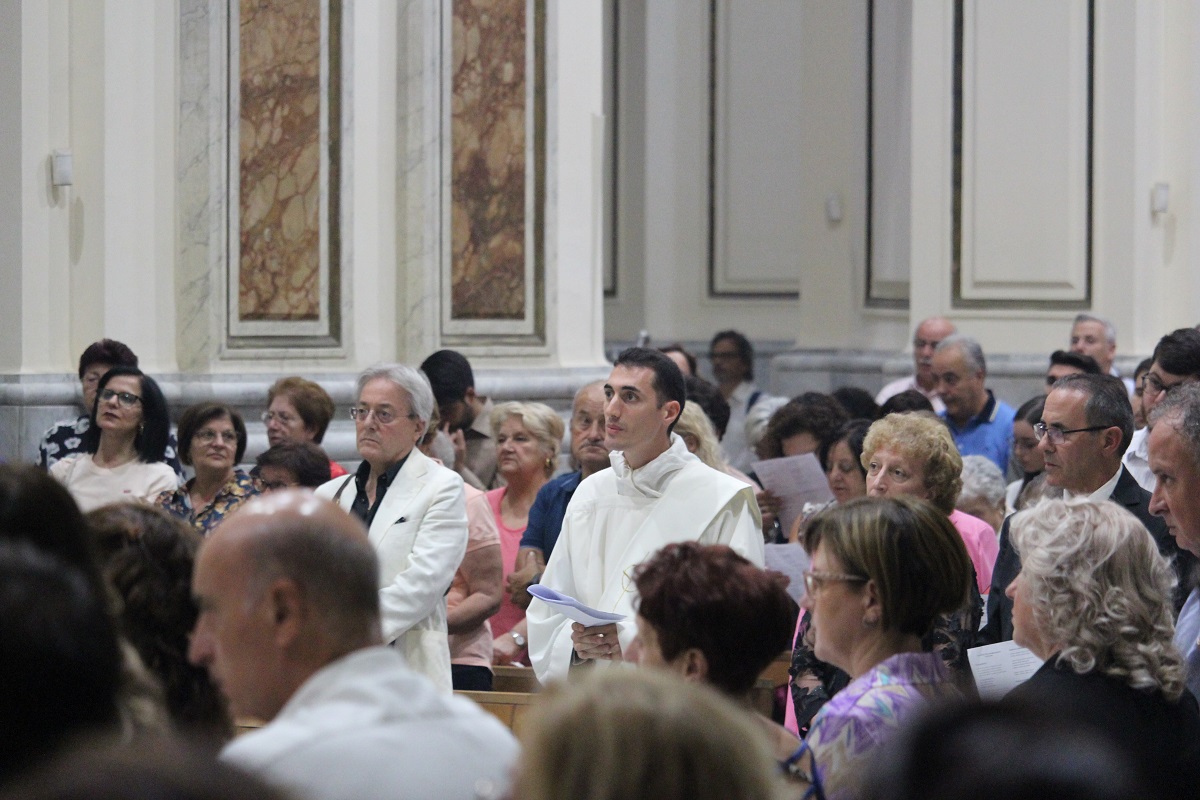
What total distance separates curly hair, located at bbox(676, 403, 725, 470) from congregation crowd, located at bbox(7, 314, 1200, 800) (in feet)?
0.05

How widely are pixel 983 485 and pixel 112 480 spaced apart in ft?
9.73

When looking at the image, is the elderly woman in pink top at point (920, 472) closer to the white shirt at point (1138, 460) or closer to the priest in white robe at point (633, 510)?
the priest in white robe at point (633, 510)

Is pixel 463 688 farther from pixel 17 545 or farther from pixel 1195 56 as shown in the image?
pixel 1195 56

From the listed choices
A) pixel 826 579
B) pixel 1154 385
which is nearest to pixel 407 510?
pixel 826 579

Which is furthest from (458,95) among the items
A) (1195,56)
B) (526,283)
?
(1195,56)

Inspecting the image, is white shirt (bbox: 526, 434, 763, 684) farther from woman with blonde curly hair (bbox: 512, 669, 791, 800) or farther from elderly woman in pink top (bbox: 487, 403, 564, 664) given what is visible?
woman with blonde curly hair (bbox: 512, 669, 791, 800)

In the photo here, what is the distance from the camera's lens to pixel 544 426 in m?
6.34

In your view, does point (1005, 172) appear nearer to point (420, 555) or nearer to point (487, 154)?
point (487, 154)

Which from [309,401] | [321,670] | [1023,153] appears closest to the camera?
[321,670]

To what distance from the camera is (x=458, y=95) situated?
27.2 feet

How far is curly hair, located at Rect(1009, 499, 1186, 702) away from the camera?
3258 millimetres

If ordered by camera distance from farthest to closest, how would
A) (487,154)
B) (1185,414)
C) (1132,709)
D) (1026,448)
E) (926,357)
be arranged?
(926,357)
(487,154)
(1026,448)
(1185,414)
(1132,709)

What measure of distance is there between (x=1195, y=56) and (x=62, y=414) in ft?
20.9

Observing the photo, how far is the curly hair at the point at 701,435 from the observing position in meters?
5.90
